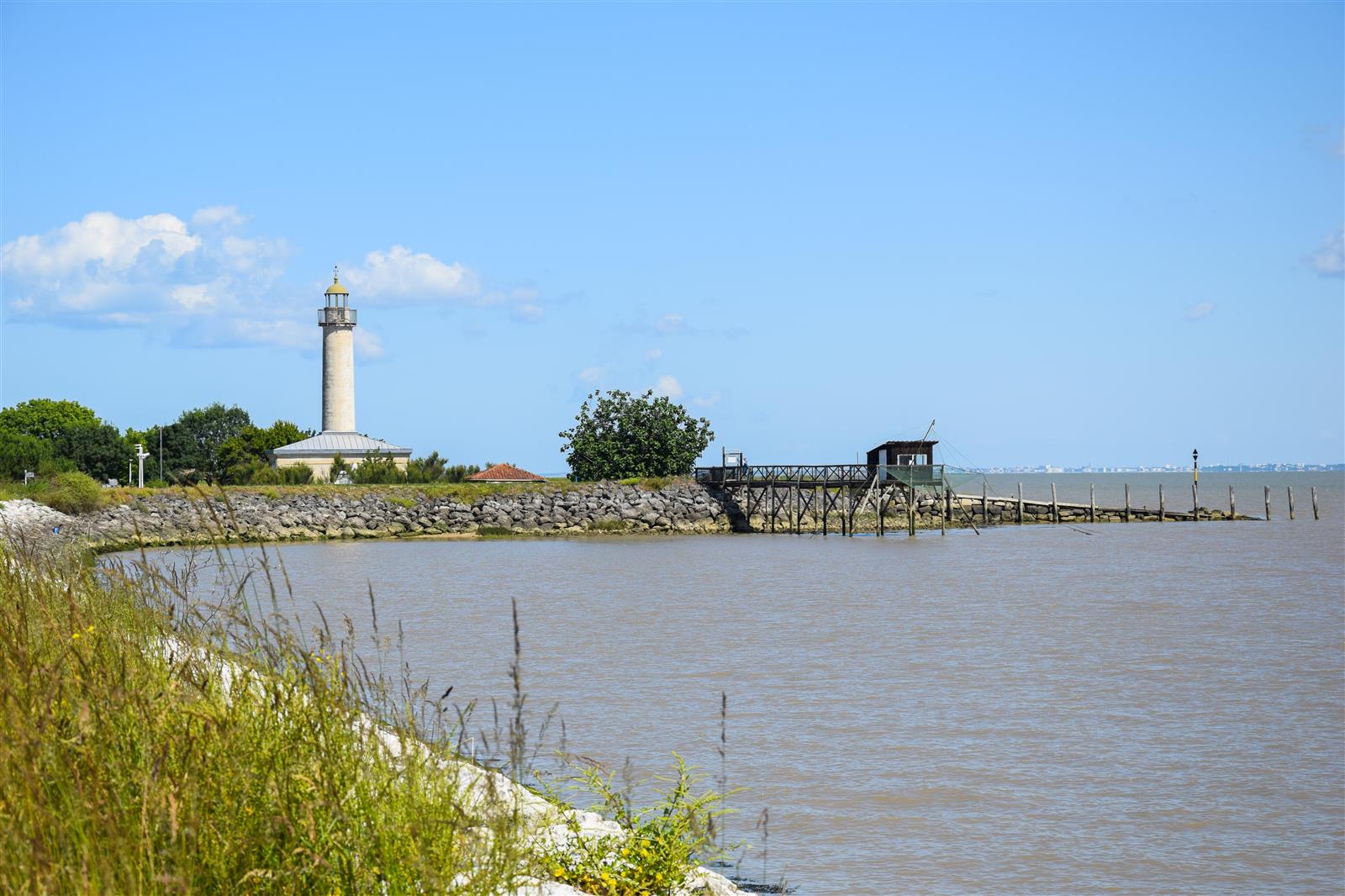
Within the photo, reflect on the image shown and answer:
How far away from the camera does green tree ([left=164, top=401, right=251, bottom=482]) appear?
80.2m

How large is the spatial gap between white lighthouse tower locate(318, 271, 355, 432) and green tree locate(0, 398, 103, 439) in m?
28.7

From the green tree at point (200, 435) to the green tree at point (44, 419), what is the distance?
6308mm

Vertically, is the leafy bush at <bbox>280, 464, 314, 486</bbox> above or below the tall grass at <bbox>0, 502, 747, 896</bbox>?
above

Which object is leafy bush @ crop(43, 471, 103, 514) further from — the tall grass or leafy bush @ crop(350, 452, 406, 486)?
the tall grass

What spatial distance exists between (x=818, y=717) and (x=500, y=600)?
45.5ft

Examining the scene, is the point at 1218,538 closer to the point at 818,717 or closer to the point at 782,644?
the point at 782,644

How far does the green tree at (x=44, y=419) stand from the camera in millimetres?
82438

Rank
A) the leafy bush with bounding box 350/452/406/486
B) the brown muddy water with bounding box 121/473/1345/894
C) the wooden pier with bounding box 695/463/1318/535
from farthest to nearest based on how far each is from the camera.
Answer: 1. the leafy bush with bounding box 350/452/406/486
2. the wooden pier with bounding box 695/463/1318/535
3. the brown muddy water with bounding box 121/473/1345/894

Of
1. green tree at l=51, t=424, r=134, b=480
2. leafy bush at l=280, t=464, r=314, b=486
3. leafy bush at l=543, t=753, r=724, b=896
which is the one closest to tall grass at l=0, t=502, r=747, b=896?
leafy bush at l=543, t=753, r=724, b=896

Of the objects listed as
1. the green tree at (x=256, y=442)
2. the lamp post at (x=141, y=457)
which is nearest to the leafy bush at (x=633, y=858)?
the lamp post at (x=141, y=457)

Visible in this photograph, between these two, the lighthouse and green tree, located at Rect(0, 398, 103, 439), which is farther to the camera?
green tree, located at Rect(0, 398, 103, 439)

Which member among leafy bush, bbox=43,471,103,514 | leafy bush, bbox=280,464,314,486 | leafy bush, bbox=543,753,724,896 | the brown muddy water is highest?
leafy bush, bbox=280,464,314,486

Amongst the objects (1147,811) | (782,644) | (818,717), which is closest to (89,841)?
(1147,811)

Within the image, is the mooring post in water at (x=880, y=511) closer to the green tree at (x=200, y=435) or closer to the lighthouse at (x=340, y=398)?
the lighthouse at (x=340, y=398)
